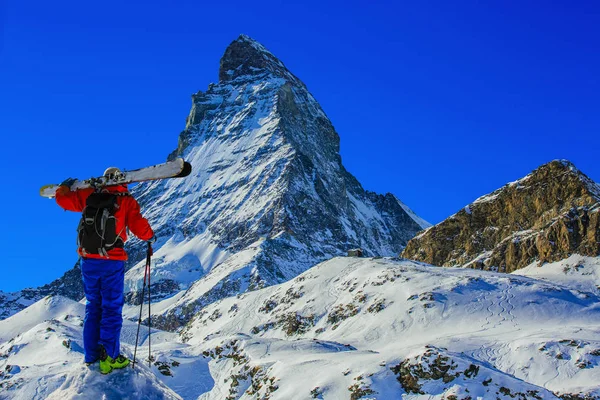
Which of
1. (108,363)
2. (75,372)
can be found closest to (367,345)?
(75,372)

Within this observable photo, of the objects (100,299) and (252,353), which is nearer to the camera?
(100,299)

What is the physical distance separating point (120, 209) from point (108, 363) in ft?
7.96

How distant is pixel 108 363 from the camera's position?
1026 cm

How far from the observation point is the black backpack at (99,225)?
10.3 m

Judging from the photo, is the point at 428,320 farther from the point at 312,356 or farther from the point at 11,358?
the point at 11,358

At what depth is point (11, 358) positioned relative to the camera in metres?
35.5

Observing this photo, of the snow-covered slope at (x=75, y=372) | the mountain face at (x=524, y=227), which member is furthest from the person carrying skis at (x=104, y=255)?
the mountain face at (x=524, y=227)

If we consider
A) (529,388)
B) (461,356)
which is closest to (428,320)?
(461,356)

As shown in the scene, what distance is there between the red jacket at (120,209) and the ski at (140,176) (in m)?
0.14

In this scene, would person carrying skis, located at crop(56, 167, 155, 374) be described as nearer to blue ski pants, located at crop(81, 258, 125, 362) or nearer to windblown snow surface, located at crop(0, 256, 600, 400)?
blue ski pants, located at crop(81, 258, 125, 362)

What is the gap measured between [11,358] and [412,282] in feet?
157

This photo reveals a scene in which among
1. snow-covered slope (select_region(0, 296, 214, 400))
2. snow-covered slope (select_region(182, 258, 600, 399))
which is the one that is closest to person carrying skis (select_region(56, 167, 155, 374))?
snow-covered slope (select_region(0, 296, 214, 400))

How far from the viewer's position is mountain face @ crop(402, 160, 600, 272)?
323ft

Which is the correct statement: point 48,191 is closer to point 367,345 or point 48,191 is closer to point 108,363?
point 108,363
